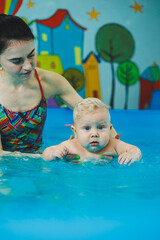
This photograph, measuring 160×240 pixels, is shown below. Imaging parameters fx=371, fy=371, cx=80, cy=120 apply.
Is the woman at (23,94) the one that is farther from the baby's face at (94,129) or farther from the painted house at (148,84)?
the painted house at (148,84)

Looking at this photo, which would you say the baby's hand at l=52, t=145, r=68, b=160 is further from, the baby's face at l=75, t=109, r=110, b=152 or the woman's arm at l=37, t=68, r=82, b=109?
the woman's arm at l=37, t=68, r=82, b=109

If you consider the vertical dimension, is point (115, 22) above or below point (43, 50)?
above

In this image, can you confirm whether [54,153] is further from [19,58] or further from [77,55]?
[77,55]

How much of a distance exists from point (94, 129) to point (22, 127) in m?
0.65

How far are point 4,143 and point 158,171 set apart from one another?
3.97 feet

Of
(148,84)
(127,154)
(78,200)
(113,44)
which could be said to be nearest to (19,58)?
(127,154)

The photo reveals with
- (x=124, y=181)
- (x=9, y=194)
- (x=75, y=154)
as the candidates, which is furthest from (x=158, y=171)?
(x=9, y=194)

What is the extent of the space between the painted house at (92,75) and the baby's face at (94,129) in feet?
17.0

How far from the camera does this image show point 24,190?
1882 millimetres

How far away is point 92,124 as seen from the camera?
2373 mm

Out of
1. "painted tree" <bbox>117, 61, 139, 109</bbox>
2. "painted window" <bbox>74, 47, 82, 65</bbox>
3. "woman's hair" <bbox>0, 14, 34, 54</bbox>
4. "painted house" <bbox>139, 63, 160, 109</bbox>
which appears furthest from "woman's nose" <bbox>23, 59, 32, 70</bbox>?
"painted house" <bbox>139, 63, 160, 109</bbox>

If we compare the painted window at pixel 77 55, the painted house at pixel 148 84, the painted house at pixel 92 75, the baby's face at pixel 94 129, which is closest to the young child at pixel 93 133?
the baby's face at pixel 94 129

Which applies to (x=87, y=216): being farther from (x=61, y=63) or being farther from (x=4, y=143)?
(x=61, y=63)

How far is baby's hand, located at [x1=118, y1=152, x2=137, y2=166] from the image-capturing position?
2306 millimetres
